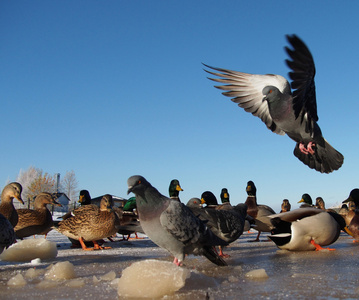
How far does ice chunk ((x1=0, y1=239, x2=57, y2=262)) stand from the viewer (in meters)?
4.32

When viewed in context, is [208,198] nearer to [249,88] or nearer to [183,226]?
[249,88]

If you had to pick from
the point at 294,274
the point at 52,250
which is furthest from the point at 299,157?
the point at 52,250

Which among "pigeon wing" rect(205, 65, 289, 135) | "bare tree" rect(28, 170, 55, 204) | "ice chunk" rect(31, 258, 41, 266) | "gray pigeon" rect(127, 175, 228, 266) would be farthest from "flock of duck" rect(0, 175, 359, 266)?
"bare tree" rect(28, 170, 55, 204)

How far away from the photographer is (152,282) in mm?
2342

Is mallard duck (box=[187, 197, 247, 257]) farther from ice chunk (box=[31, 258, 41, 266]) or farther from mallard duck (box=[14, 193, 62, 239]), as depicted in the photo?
mallard duck (box=[14, 193, 62, 239])

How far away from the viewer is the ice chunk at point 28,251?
4.32 meters

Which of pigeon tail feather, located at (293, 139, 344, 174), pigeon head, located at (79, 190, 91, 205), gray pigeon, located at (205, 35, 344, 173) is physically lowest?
pigeon head, located at (79, 190, 91, 205)

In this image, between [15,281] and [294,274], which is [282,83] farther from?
[15,281]

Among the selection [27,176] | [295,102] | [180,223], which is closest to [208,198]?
[295,102]

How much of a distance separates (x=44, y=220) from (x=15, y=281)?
4358 millimetres

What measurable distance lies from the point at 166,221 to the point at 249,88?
5262mm

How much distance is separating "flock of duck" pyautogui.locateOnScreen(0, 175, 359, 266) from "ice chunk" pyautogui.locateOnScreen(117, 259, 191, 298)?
969 mm

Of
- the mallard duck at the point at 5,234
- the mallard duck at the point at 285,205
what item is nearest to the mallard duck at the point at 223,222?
the mallard duck at the point at 5,234

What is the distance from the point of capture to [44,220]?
6.87m
